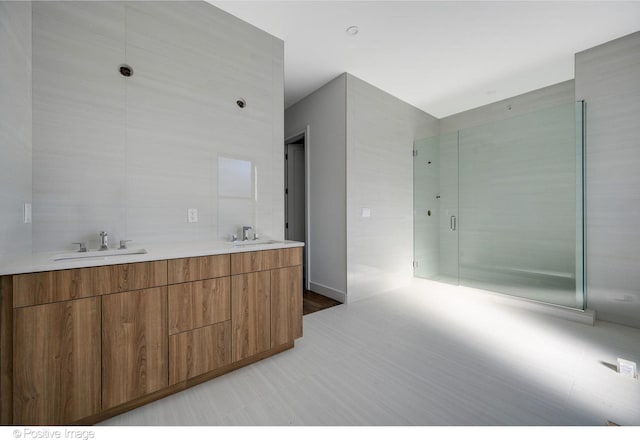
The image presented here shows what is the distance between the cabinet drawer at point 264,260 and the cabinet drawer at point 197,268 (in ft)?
0.24

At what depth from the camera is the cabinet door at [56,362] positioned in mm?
1041

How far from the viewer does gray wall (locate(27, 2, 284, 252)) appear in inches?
57.3

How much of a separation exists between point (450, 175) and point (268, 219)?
2.98 m

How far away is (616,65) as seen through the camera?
97.5 inches

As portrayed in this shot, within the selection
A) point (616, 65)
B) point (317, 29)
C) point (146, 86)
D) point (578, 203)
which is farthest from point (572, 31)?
point (146, 86)

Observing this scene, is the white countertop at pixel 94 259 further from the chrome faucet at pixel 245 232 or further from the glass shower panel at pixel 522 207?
Answer: the glass shower panel at pixel 522 207

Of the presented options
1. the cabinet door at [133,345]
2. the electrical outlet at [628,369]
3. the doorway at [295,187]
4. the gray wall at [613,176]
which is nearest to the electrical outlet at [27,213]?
the cabinet door at [133,345]

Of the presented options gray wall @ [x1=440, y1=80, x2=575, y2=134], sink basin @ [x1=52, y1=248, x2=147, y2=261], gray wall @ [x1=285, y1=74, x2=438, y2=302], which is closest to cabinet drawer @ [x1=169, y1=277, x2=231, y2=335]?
sink basin @ [x1=52, y1=248, x2=147, y2=261]

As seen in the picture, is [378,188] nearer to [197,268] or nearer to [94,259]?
[197,268]

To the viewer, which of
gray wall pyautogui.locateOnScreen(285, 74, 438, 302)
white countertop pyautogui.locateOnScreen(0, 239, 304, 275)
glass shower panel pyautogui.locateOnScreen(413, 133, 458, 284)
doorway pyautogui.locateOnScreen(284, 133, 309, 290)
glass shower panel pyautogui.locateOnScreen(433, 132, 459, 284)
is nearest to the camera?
white countertop pyautogui.locateOnScreen(0, 239, 304, 275)

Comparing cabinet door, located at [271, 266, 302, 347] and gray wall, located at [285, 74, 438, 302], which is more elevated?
gray wall, located at [285, 74, 438, 302]

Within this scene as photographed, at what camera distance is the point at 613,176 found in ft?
8.16

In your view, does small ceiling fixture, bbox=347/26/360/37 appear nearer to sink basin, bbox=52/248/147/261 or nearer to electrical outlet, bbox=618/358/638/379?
sink basin, bbox=52/248/147/261

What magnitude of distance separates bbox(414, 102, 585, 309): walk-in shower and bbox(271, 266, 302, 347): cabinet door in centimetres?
270
